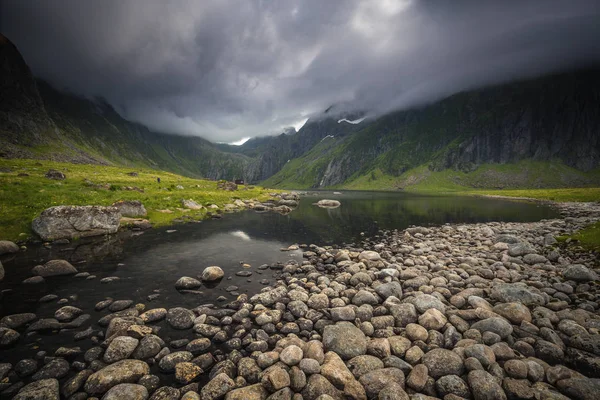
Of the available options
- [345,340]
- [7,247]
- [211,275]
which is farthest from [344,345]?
[7,247]

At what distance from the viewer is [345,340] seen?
1102 centimetres

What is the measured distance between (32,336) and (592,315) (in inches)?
1100

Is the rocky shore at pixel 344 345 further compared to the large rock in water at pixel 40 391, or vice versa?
the rocky shore at pixel 344 345

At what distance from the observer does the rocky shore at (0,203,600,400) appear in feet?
27.3

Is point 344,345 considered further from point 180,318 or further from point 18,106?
point 18,106

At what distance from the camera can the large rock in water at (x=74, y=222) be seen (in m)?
26.5

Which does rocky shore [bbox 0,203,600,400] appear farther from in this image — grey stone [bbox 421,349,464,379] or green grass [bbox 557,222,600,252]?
green grass [bbox 557,222,600,252]

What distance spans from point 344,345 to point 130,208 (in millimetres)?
42138

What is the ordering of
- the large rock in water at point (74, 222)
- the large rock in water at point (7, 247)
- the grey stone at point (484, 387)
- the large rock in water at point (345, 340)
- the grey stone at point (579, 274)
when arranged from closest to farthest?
the grey stone at point (484, 387) → the large rock in water at point (345, 340) → the grey stone at point (579, 274) → the large rock in water at point (7, 247) → the large rock in water at point (74, 222)

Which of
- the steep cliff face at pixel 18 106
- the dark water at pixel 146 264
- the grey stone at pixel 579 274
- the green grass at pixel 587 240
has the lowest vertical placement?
the dark water at pixel 146 264

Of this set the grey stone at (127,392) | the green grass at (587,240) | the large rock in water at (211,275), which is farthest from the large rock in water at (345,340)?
the green grass at (587,240)

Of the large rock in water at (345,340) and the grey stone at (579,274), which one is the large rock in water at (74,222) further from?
the grey stone at (579,274)

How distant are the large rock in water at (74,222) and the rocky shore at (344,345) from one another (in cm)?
1993

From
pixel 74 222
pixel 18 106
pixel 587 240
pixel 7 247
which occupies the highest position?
pixel 18 106
